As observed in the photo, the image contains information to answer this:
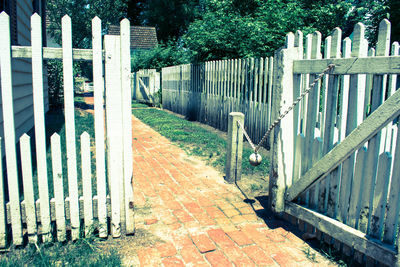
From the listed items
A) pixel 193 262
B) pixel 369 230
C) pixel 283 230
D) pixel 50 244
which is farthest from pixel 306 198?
pixel 50 244

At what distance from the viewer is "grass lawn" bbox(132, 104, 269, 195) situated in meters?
4.98

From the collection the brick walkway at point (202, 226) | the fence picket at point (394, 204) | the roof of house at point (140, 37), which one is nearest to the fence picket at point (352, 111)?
the fence picket at point (394, 204)

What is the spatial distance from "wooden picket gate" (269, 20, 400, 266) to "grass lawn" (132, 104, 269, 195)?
1243 mm

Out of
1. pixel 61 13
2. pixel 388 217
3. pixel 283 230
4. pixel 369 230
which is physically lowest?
pixel 283 230

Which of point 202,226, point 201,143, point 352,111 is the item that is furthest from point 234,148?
point 201,143

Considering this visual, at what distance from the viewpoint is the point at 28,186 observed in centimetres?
278

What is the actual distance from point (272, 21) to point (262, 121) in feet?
16.3

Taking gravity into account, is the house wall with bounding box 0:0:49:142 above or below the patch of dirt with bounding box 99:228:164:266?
above

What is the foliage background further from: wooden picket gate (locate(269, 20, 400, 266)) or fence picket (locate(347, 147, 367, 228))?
fence picket (locate(347, 147, 367, 228))

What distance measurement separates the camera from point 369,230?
8.49 feet

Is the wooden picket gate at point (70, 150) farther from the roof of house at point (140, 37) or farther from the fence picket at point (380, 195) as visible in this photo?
the roof of house at point (140, 37)

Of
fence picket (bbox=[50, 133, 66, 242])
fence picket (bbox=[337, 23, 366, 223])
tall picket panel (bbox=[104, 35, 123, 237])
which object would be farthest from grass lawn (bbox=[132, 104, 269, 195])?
fence picket (bbox=[50, 133, 66, 242])

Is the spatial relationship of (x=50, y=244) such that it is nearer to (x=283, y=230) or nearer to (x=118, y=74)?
(x=118, y=74)

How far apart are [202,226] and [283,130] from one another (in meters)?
1.33
